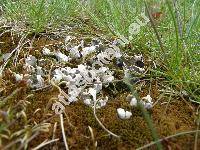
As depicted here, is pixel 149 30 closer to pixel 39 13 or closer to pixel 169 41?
pixel 169 41

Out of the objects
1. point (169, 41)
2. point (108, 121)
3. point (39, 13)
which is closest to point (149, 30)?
point (169, 41)

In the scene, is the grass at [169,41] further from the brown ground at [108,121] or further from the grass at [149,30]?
the brown ground at [108,121]

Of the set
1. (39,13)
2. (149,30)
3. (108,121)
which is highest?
(39,13)

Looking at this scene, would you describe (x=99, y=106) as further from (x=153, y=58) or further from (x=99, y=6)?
(x=99, y=6)

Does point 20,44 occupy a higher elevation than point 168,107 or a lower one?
higher

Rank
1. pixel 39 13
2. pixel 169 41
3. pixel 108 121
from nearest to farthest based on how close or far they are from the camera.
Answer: pixel 108 121 < pixel 169 41 < pixel 39 13

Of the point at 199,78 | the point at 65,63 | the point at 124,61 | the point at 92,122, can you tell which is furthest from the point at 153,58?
the point at 92,122
